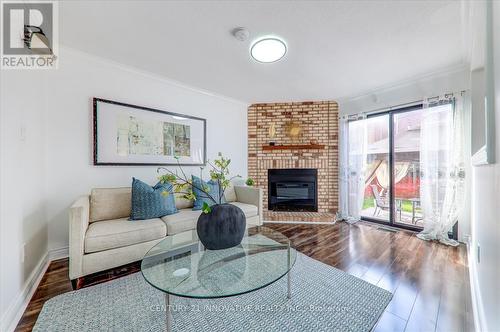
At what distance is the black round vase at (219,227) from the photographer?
144 centimetres

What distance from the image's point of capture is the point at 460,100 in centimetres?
252

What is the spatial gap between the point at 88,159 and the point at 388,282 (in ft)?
10.7

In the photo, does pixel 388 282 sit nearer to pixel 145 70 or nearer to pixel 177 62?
pixel 177 62

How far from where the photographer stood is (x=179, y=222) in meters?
2.18

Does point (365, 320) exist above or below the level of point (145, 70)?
below

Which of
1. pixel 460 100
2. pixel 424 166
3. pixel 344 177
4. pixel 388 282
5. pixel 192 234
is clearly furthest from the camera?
pixel 344 177

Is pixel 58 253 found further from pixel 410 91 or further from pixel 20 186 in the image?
pixel 410 91

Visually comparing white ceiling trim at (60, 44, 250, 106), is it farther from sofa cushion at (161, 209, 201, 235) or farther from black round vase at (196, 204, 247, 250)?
black round vase at (196, 204, 247, 250)

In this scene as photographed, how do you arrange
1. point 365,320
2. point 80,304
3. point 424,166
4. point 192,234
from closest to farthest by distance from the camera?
1. point 365,320
2. point 80,304
3. point 192,234
4. point 424,166

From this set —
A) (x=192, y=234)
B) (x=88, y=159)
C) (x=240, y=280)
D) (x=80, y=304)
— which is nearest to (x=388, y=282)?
(x=240, y=280)

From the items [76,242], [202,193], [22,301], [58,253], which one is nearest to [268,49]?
[202,193]

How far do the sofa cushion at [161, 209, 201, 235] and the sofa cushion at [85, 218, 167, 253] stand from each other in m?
0.06

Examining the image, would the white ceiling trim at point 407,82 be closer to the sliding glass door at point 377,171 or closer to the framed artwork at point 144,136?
the sliding glass door at point 377,171

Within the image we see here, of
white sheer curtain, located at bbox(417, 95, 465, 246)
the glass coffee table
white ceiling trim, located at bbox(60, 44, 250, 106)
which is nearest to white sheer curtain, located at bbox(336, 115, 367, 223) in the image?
white sheer curtain, located at bbox(417, 95, 465, 246)
